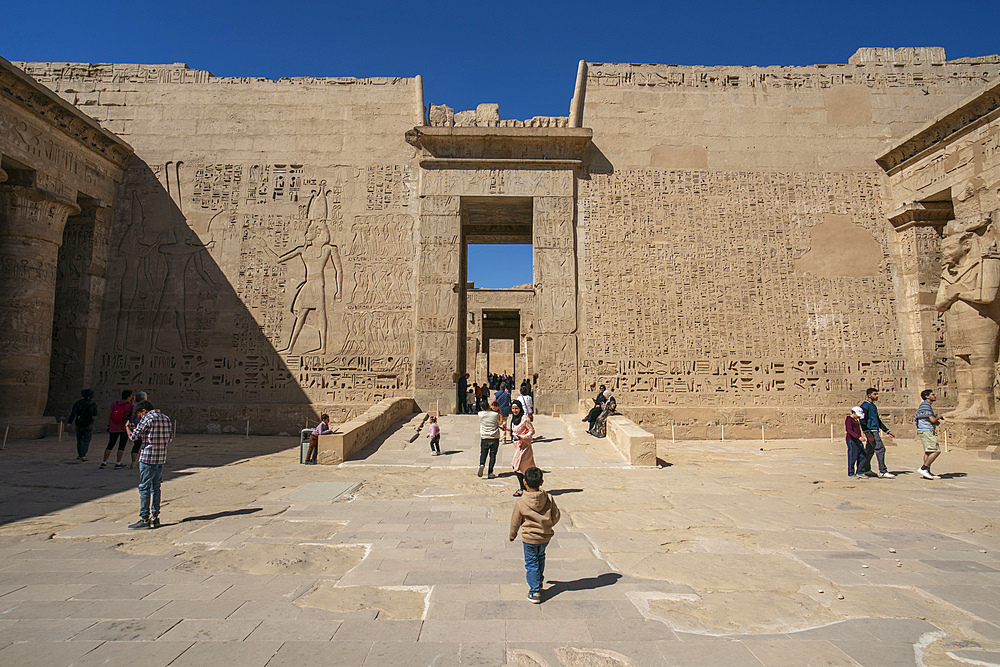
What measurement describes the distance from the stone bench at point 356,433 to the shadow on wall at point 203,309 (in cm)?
266

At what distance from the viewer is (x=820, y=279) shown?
1176 centimetres

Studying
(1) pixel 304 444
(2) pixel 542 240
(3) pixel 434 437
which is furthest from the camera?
(2) pixel 542 240

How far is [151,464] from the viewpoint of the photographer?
432cm

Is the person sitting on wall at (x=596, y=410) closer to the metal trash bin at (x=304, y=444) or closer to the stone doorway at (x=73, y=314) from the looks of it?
the metal trash bin at (x=304, y=444)

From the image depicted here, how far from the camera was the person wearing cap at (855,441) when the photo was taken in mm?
6609

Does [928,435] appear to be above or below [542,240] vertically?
below

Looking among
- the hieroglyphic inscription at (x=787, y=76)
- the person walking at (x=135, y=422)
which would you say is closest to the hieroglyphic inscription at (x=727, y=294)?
the hieroglyphic inscription at (x=787, y=76)

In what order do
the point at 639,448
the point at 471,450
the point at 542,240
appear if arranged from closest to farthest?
the point at 639,448 → the point at 471,450 → the point at 542,240

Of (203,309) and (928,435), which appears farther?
(203,309)

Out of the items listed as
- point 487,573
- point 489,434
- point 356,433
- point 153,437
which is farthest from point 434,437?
point 487,573

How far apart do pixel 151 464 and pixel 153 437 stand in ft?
0.72

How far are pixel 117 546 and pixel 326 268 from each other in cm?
875

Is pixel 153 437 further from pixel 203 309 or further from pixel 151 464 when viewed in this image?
pixel 203 309

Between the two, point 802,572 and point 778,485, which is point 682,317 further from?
point 802,572
